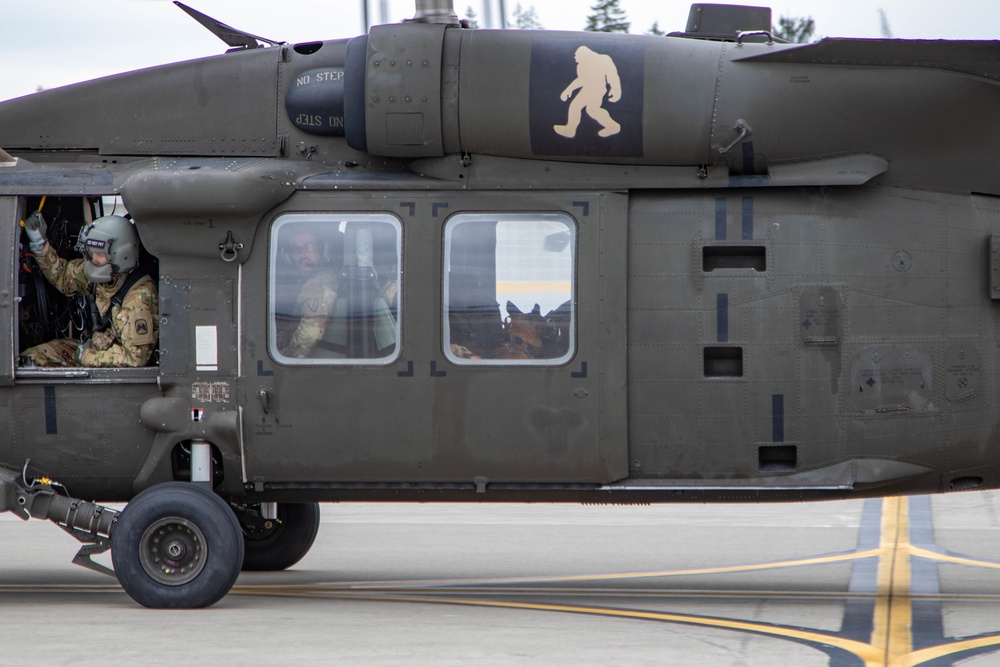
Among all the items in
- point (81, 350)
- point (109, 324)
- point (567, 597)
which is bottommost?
point (567, 597)

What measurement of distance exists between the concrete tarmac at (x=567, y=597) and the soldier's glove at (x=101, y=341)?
1754 mm

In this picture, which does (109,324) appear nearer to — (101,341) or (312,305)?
(101,341)

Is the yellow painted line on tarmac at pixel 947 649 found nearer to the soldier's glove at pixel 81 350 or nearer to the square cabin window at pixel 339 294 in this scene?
the square cabin window at pixel 339 294

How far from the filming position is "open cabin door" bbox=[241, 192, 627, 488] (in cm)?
→ 806

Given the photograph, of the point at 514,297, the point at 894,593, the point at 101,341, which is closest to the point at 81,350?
the point at 101,341

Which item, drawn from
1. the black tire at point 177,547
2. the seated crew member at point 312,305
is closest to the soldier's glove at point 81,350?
the black tire at point 177,547

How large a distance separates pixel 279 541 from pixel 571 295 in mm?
3685

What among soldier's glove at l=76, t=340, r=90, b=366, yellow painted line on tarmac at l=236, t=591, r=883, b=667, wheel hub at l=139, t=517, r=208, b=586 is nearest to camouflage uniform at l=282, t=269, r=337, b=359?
wheel hub at l=139, t=517, r=208, b=586

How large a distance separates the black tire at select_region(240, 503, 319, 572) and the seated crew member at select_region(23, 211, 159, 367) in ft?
7.36

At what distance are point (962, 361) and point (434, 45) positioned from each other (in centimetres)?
396

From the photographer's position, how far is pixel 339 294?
8.21 metres

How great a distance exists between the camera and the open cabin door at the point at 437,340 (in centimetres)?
806

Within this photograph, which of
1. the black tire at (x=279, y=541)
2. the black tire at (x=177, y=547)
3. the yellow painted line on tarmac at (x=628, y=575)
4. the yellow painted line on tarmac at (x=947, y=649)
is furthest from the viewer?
the black tire at (x=279, y=541)

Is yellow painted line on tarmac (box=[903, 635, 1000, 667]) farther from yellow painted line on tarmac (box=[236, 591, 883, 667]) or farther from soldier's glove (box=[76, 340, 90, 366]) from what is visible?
soldier's glove (box=[76, 340, 90, 366])
